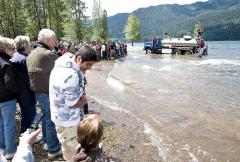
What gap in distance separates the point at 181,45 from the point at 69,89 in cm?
4114

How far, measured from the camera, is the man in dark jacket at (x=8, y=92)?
5.95 m

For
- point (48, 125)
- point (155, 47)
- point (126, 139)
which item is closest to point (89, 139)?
point (48, 125)

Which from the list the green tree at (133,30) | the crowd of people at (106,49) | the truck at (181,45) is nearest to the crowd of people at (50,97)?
the crowd of people at (106,49)

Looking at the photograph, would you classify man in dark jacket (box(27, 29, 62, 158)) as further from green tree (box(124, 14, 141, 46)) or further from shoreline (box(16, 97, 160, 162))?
green tree (box(124, 14, 141, 46))

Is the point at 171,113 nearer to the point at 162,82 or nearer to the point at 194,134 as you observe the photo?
the point at 194,134

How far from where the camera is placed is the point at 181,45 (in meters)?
44.5

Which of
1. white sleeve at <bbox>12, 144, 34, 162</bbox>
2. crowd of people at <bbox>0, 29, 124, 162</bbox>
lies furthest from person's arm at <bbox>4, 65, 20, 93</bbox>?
white sleeve at <bbox>12, 144, 34, 162</bbox>

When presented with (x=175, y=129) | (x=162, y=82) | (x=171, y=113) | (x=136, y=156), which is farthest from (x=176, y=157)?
(x=162, y=82)

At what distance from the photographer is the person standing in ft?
14.5

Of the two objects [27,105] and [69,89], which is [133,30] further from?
[69,89]

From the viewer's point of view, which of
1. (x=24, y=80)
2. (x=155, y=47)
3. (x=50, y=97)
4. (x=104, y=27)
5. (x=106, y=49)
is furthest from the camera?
(x=104, y=27)

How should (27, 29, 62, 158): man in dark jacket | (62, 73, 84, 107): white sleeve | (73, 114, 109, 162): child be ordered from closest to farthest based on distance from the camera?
(73, 114, 109, 162): child < (62, 73, 84, 107): white sleeve < (27, 29, 62, 158): man in dark jacket

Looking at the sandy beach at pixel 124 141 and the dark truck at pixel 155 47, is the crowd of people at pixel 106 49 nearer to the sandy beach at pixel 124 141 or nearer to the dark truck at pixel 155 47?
the dark truck at pixel 155 47

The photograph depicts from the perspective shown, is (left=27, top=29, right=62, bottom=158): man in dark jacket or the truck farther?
the truck
